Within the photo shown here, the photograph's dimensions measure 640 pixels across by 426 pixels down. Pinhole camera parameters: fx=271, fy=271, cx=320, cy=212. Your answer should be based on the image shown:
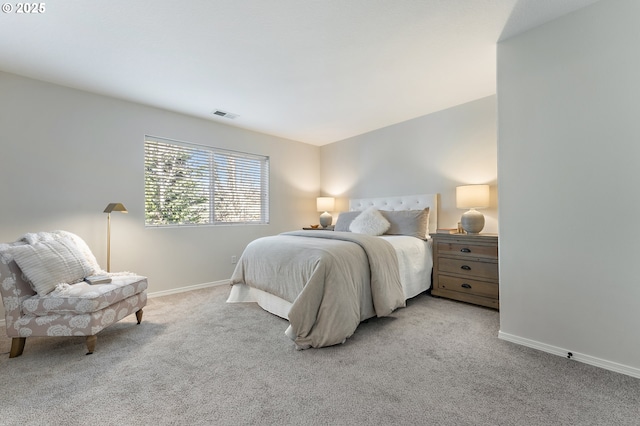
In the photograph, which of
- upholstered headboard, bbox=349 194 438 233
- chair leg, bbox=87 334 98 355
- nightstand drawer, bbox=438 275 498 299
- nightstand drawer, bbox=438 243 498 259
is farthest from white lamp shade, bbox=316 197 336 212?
chair leg, bbox=87 334 98 355

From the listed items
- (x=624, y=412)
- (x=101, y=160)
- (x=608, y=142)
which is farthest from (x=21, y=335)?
(x=608, y=142)

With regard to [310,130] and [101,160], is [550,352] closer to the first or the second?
[310,130]

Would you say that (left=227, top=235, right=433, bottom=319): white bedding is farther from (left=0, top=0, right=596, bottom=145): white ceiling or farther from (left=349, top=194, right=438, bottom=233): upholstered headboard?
(left=0, top=0, right=596, bottom=145): white ceiling

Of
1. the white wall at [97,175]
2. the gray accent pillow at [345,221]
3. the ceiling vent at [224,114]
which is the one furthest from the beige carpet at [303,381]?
the ceiling vent at [224,114]

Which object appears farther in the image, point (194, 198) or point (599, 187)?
point (194, 198)

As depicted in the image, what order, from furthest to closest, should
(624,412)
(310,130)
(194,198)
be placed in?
(310,130)
(194,198)
(624,412)

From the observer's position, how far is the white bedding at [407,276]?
2.84 metres

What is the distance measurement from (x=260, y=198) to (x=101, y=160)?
216 cm

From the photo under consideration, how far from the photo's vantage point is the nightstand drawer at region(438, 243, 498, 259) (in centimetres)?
280

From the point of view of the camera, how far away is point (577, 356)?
1.85 metres

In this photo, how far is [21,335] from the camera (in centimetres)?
193

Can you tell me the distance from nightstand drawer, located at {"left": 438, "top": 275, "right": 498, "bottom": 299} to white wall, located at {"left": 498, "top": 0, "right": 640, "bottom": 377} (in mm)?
659

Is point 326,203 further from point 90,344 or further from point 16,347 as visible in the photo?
point 16,347

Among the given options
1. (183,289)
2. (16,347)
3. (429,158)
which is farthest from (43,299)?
(429,158)
